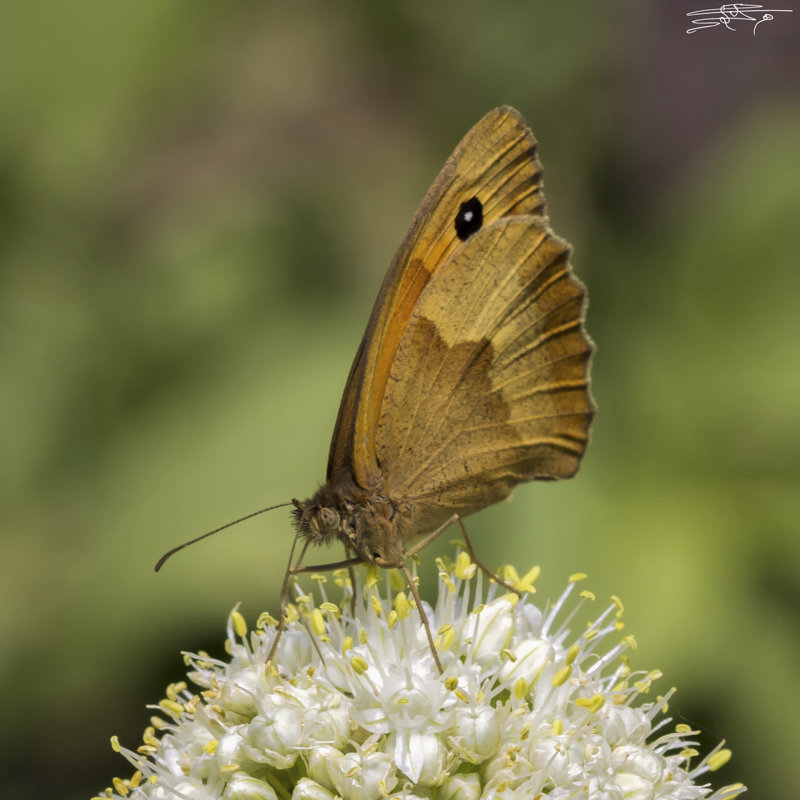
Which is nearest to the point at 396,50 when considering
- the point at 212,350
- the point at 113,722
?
the point at 212,350

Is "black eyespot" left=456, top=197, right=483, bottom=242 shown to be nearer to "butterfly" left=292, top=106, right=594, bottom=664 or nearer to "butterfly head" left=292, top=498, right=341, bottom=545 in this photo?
"butterfly" left=292, top=106, right=594, bottom=664

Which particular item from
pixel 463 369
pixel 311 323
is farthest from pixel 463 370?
pixel 311 323

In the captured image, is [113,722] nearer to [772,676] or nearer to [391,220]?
[772,676]

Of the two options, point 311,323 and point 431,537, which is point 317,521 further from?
point 311,323
